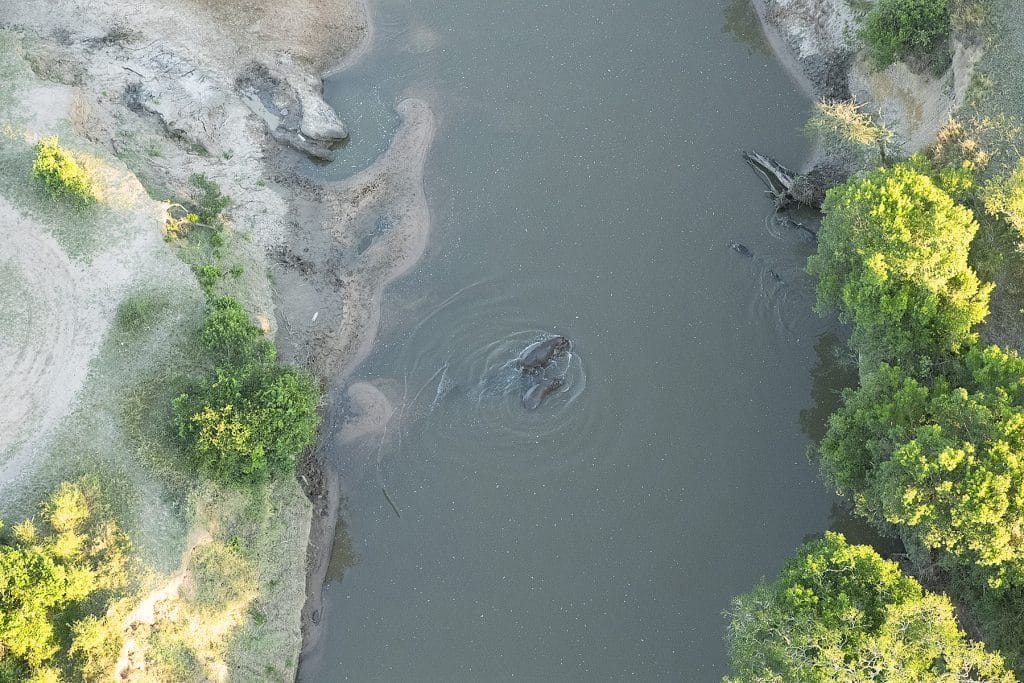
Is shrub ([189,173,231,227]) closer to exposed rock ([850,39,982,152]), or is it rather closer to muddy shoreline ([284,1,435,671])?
muddy shoreline ([284,1,435,671])

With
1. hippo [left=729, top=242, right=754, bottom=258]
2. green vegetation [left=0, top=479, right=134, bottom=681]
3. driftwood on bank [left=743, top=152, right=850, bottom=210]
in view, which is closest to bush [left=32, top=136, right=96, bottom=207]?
green vegetation [left=0, top=479, right=134, bottom=681]

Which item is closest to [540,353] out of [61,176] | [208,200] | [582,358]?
[582,358]

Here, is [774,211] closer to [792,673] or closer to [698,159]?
[698,159]

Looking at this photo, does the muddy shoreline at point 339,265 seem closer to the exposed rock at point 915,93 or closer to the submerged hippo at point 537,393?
the submerged hippo at point 537,393

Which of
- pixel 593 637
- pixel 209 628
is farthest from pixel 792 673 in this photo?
pixel 209 628

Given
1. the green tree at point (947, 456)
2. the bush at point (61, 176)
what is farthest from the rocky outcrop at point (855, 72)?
the bush at point (61, 176)
